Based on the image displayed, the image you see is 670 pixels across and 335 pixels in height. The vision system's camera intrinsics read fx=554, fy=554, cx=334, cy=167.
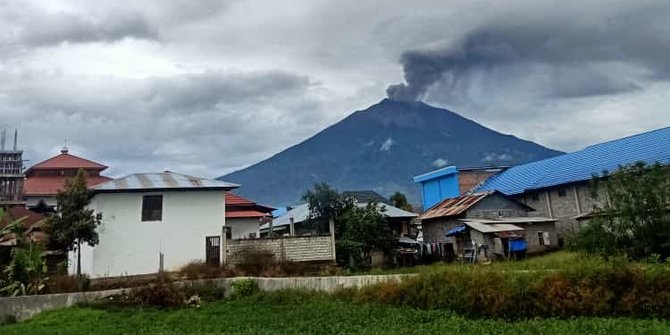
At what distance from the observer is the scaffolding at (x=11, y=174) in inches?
1665

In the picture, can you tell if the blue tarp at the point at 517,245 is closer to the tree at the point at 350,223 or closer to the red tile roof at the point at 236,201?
the tree at the point at 350,223

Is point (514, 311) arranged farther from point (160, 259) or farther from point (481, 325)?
point (160, 259)

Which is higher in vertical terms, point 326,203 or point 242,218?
point 326,203

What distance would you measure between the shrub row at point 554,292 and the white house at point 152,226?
14.2 metres

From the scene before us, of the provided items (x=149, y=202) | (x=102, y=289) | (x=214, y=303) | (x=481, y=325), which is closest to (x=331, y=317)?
(x=481, y=325)

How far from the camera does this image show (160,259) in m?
23.5

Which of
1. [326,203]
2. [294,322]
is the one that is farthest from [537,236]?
[294,322]

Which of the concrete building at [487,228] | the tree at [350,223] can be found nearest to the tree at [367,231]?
the tree at [350,223]

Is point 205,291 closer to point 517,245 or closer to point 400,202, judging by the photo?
point 517,245

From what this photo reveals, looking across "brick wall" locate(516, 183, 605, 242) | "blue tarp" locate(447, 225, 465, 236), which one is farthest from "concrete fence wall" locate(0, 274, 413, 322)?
"brick wall" locate(516, 183, 605, 242)

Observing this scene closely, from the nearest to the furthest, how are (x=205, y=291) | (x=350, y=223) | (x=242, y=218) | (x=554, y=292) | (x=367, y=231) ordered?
(x=554, y=292), (x=205, y=291), (x=367, y=231), (x=350, y=223), (x=242, y=218)

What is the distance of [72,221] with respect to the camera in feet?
73.5

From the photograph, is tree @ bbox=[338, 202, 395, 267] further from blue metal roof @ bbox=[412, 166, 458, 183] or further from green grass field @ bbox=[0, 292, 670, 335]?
blue metal roof @ bbox=[412, 166, 458, 183]

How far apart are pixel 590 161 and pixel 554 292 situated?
22.7m
